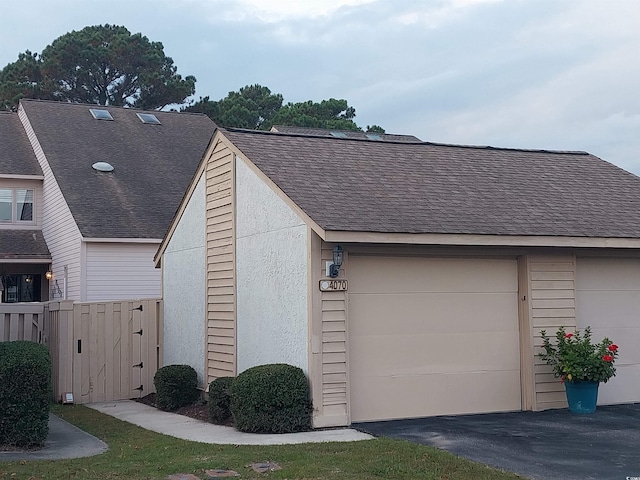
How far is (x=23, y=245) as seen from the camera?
22.6 meters

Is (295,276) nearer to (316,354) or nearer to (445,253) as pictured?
(316,354)

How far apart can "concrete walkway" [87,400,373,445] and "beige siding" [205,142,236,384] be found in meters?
1.15

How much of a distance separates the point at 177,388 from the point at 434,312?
15.7ft

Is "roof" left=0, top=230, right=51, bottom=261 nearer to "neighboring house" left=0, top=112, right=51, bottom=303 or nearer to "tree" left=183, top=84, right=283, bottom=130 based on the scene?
"neighboring house" left=0, top=112, right=51, bottom=303

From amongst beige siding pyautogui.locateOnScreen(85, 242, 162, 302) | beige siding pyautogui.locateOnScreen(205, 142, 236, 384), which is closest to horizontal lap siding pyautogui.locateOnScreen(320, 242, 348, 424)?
beige siding pyautogui.locateOnScreen(205, 142, 236, 384)

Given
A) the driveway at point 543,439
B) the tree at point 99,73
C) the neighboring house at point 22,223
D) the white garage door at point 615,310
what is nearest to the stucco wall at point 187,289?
the driveway at point 543,439

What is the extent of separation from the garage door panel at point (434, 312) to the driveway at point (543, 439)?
49.6 inches

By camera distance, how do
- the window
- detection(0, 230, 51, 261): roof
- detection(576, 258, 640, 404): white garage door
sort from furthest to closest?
the window
detection(0, 230, 51, 261): roof
detection(576, 258, 640, 404): white garage door

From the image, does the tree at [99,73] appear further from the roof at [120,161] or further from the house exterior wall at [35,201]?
the house exterior wall at [35,201]

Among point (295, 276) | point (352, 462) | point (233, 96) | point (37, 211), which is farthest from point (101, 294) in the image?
point (233, 96)

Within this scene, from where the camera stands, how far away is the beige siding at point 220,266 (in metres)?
13.6

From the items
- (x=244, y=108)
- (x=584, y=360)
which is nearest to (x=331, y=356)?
(x=584, y=360)

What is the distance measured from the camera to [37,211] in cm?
2347

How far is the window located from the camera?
23.1 meters
